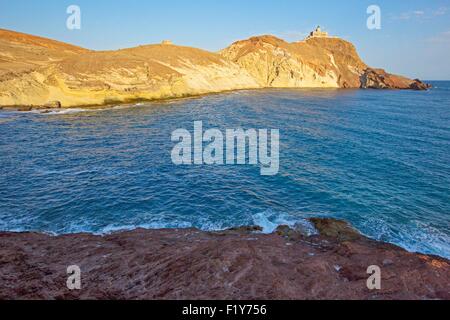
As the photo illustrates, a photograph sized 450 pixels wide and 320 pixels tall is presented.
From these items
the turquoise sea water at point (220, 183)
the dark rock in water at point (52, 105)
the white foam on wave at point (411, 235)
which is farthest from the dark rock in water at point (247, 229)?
the dark rock in water at point (52, 105)

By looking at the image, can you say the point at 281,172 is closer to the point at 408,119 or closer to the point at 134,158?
the point at 134,158

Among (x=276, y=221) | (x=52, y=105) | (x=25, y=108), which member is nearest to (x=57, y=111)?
(x=52, y=105)

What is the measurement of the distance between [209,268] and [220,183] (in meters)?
13.4

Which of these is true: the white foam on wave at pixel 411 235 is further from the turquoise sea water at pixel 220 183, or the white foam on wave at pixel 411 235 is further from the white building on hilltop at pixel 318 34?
the white building on hilltop at pixel 318 34

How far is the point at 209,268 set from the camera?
1113 centimetres

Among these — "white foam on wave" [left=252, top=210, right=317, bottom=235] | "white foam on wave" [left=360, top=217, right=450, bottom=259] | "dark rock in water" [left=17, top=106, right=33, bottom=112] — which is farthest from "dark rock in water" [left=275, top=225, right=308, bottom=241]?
"dark rock in water" [left=17, top=106, right=33, bottom=112]

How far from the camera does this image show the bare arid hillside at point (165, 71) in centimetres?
6159

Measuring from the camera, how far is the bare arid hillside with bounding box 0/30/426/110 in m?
61.6

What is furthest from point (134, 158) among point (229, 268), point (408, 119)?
point (408, 119)

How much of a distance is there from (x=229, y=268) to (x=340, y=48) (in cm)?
19395

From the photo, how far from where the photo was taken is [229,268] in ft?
36.6

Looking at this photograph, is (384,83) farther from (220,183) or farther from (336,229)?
(336,229)

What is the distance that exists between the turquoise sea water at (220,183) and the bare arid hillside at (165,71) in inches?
793
